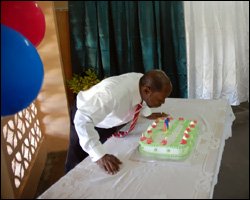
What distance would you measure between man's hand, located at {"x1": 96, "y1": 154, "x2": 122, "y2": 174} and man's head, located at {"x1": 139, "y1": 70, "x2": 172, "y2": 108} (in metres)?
0.32

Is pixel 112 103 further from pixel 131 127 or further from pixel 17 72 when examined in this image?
pixel 17 72

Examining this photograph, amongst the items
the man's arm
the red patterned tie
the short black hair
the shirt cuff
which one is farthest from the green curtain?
the shirt cuff

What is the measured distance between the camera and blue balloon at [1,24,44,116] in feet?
2.89

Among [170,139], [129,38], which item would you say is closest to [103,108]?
[170,139]

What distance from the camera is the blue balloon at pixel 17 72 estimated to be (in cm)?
88

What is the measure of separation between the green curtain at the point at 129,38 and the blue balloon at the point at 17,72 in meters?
0.65

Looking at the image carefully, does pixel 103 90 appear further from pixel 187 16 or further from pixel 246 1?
pixel 246 1

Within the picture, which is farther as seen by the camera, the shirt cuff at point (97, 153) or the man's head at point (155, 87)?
the man's head at point (155, 87)

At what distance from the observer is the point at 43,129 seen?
7.52 ft

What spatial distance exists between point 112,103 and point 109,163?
28 cm

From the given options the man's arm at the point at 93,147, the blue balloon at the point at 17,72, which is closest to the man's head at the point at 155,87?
the man's arm at the point at 93,147

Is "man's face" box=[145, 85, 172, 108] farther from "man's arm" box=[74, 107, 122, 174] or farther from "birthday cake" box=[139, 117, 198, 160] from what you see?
"man's arm" box=[74, 107, 122, 174]

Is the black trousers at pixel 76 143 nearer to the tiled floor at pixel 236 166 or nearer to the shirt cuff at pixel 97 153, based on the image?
the tiled floor at pixel 236 166

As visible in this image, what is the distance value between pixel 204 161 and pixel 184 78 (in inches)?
45.0
